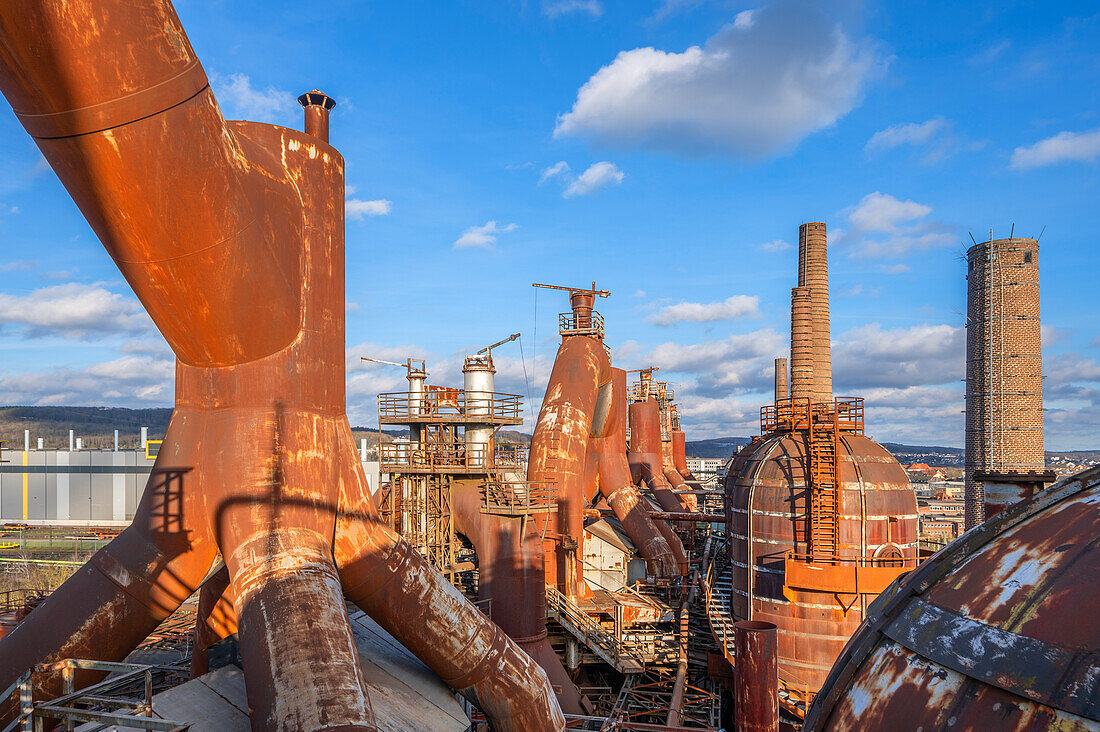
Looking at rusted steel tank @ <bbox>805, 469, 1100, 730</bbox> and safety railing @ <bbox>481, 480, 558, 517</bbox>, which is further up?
rusted steel tank @ <bbox>805, 469, 1100, 730</bbox>

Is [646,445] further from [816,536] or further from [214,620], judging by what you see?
[214,620]

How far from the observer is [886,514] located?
717 inches

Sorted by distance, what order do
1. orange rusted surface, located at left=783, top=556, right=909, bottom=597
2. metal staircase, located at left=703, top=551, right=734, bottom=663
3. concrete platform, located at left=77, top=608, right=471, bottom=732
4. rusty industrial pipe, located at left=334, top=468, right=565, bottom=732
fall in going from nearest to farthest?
1. concrete platform, located at left=77, top=608, right=471, bottom=732
2. rusty industrial pipe, located at left=334, top=468, right=565, bottom=732
3. orange rusted surface, located at left=783, top=556, right=909, bottom=597
4. metal staircase, located at left=703, top=551, right=734, bottom=663

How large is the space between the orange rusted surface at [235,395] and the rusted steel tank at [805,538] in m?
10.2

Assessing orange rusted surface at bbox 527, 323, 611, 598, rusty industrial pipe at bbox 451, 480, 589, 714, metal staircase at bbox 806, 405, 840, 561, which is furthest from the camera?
orange rusted surface at bbox 527, 323, 611, 598

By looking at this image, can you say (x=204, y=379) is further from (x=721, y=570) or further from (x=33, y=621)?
(x=721, y=570)

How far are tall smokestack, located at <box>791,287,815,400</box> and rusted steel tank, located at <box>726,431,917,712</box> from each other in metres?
18.2

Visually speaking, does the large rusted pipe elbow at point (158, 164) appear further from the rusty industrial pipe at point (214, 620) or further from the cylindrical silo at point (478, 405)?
the cylindrical silo at point (478, 405)

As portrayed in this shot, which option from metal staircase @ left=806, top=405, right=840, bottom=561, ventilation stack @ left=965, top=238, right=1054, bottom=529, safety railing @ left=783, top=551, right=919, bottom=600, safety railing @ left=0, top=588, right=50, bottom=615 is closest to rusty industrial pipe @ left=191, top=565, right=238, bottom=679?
safety railing @ left=0, top=588, right=50, bottom=615

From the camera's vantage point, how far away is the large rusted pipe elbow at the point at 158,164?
576 cm

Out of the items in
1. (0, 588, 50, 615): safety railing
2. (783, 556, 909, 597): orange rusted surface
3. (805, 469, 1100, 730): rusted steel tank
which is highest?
(805, 469, 1100, 730): rusted steel tank

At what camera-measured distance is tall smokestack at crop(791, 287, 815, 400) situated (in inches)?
1473

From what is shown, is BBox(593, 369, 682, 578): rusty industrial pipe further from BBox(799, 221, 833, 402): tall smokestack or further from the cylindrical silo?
BBox(799, 221, 833, 402): tall smokestack

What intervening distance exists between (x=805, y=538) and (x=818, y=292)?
2352 centimetres
